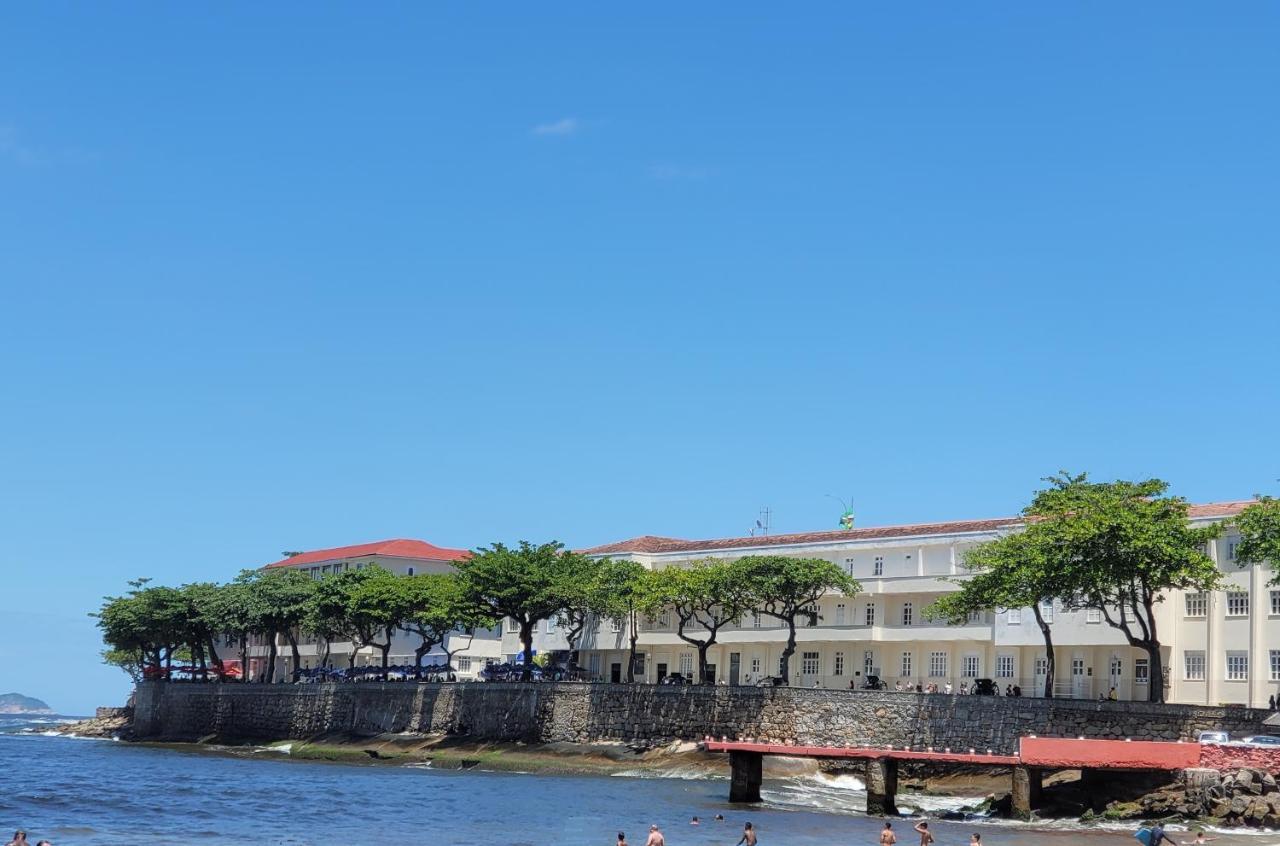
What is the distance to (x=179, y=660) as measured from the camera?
170m

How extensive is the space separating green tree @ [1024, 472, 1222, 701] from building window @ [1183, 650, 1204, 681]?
7.10m

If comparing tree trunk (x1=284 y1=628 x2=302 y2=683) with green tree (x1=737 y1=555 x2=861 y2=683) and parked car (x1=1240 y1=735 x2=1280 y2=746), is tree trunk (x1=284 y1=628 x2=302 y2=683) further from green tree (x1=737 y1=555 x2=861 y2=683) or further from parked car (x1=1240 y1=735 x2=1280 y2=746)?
parked car (x1=1240 y1=735 x2=1280 y2=746)

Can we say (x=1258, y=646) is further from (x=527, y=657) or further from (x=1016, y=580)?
(x=527, y=657)

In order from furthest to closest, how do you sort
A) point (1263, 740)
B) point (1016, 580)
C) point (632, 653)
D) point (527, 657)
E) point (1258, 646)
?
point (527, 657) → point (632, 653) → point (1258, 646) → point (1016, 580) → point (1263, 740)

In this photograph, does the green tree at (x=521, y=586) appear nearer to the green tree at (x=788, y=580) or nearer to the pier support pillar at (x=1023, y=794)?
the green tree at (x=788, y=580)

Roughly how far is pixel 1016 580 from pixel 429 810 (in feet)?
86.7

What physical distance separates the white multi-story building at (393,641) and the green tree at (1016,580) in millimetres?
47545

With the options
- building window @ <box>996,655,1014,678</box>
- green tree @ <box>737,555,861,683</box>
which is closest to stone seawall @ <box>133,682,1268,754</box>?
green tree @ <box>737,555,861,683</box>

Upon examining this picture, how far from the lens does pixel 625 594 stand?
293ft

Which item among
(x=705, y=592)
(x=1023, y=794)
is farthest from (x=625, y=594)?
(x=1023, y=794)

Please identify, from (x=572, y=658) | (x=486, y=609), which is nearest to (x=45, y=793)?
(x=486, y=609)

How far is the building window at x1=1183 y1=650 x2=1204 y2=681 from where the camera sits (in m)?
72.4

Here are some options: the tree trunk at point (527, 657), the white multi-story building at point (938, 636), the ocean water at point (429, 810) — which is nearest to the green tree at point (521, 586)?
the tree trunk at point (527, 657)

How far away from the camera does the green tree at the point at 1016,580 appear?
213 ft
